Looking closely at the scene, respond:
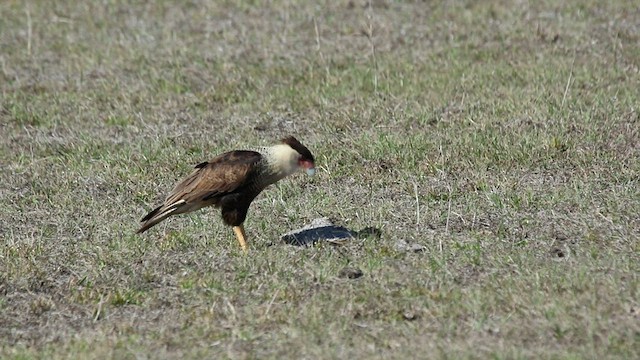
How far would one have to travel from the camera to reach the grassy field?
19.2ft

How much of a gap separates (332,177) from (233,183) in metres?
1.76

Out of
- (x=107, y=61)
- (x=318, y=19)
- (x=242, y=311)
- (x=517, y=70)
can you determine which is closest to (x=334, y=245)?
(x=242, y=311)

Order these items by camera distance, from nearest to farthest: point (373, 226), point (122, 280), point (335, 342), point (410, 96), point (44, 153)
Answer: point (335, 342) < point (122, 280) < point (373, 226) < point (44, 153) < point (410, 96)

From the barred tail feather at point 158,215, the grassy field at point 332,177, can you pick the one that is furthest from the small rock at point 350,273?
the barred tail feather at point 158,215

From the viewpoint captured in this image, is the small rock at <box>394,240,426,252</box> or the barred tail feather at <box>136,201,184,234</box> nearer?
the small rock at <box>394,240,426,252</box>

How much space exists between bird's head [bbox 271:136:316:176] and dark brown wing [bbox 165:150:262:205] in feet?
0.44

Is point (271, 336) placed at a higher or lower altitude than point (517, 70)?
higher

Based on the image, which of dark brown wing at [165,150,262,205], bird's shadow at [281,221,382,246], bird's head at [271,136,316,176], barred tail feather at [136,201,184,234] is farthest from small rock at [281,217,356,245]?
barred tail feather at [136,201,184,234]

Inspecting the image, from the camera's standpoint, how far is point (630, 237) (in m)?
7.05

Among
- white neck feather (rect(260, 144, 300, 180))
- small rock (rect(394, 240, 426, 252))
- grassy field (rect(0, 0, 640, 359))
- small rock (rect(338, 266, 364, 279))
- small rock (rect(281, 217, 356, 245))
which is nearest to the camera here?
grassy field (rect(0, 0, 640, 359))

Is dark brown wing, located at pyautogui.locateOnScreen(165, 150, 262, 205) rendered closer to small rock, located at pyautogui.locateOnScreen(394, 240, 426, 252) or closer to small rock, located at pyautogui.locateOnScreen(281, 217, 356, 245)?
small rock, located at pyautogui.locateOnScreen(281, 217, 356, 245)

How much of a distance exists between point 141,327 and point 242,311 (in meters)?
0.55

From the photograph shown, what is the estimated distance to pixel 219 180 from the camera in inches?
288

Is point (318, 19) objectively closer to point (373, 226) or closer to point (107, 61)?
point (107, 61)
